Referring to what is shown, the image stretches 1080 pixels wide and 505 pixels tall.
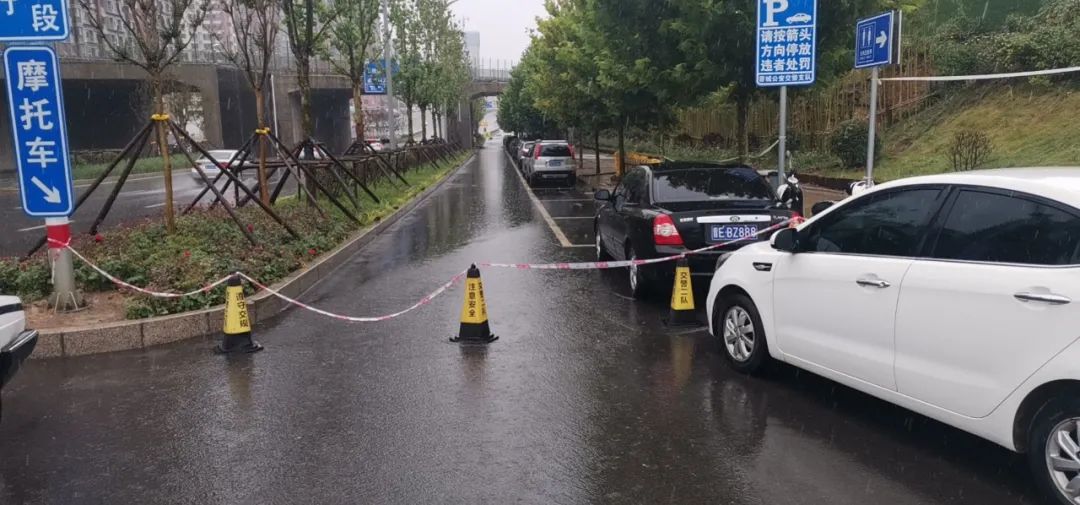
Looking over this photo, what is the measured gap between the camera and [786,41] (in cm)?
1107

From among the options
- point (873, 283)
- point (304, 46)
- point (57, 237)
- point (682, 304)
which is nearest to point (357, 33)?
point (304, 46)

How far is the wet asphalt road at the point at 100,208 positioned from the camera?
1393cm

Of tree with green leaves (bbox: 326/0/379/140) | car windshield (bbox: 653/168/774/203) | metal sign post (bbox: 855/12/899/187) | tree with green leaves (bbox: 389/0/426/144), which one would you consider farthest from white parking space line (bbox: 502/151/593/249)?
tree with green leaves (bbox: 389/0/426/144)

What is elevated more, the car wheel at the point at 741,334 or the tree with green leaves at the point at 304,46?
the tree with green leaves at the point at 304,46

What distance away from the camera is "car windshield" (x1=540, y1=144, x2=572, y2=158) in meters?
28.3

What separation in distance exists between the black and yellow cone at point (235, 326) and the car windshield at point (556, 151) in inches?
862

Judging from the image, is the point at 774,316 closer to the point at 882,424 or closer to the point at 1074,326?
the point at 882,424

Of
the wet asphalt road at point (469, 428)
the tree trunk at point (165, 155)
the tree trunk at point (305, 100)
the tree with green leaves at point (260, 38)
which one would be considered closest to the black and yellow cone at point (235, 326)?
the wet asphalt road at point (469, 428)

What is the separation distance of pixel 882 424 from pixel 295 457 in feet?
11.7

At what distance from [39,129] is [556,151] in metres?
22.3

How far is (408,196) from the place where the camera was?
2112cm

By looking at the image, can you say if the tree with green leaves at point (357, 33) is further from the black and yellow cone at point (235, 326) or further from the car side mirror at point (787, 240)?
the car side mirror at point (787, 240)

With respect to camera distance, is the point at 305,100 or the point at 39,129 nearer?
the point at 39,129

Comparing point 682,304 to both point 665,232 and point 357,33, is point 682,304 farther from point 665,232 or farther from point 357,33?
point 357,33
